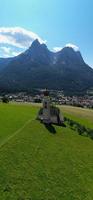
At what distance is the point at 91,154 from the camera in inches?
1692

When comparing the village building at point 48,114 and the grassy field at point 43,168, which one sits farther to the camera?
the village building at point 48,114

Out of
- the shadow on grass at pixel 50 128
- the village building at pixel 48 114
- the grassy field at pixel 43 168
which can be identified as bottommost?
the grassy field at pixel 43 168

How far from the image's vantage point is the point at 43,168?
104 feet

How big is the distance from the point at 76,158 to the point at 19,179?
41.5ft

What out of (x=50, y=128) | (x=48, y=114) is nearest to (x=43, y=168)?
(x=50, y=128)

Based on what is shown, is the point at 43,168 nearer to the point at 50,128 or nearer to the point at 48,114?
the point at 50,128

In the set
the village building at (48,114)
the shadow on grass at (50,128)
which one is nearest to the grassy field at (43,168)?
the shadow on grass at (50,128)

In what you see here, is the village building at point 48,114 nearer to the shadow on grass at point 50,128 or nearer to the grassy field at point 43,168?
the shadow on grass at point 50,128

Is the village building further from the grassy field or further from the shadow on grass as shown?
the grassy field

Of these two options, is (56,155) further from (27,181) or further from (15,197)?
(15,197)

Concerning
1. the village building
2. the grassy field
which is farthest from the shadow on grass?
the grassy field

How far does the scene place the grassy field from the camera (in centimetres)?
2605

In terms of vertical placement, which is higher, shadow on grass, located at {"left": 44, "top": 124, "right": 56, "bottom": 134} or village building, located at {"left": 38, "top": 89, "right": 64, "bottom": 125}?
village building, located at {"left": 38, "top": 89, "right": 64, "bottom": 125}

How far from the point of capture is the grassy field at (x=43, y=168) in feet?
85.5
